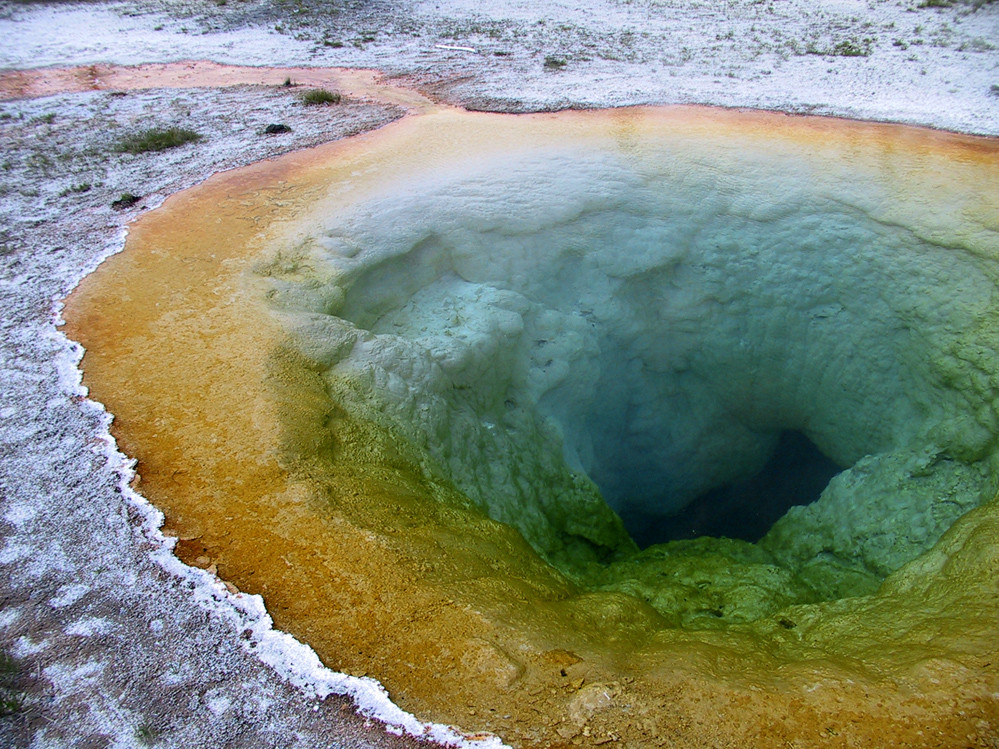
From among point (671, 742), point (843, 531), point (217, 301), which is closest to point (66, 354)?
point (217, 301)

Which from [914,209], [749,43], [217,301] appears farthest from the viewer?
[749,43]

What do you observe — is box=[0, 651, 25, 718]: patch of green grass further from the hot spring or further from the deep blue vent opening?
the deep blue vent opening

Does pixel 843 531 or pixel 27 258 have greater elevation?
pixel 27 258

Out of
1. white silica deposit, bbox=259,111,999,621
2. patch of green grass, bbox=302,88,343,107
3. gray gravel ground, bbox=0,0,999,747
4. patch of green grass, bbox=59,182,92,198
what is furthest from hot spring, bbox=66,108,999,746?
patch of green grass, bbox=302,88,343,107

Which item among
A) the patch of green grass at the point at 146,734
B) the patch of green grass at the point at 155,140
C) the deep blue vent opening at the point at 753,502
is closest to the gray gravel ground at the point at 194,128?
the patch of green grass at the point at 146,734

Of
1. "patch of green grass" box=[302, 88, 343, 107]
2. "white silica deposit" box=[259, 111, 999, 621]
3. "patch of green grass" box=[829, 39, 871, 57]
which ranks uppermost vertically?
"patch of green grass" box=[829, 39, 871, 57]

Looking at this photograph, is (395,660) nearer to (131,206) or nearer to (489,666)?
(489,666)
